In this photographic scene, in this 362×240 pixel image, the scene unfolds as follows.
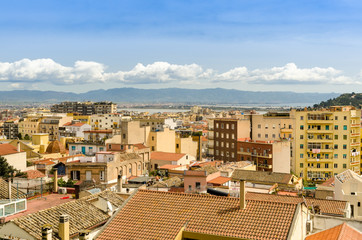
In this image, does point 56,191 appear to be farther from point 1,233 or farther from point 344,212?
point 344,212

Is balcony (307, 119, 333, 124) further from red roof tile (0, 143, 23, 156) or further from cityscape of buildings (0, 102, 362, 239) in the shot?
red roof tile (0, 143, 23, 156)

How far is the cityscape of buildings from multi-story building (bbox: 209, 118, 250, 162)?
0.59 ft

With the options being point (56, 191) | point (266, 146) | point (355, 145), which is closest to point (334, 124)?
point (355, 145)

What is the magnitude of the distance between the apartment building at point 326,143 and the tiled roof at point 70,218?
4904 centimetres

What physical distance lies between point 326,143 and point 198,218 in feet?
171

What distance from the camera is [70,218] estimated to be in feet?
53.3

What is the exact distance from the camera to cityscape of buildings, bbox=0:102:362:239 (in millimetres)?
14016

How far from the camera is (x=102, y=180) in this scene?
1586 inches

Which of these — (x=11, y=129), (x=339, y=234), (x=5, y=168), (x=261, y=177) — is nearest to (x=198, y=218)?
(x=339, y=234)

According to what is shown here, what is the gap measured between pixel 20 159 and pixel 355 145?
4766cm

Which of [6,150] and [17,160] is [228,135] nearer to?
[17,160]

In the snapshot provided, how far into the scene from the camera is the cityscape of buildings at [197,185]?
552 inches

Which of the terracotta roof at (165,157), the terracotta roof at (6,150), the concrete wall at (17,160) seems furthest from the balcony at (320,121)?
the terracotta roof at (6,150)

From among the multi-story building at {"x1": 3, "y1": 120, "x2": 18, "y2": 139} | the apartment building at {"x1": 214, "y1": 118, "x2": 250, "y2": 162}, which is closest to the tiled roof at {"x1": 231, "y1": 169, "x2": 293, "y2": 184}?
the apartment building at {"x1": 214, "y1": 118, "x2": 250, "y2": 162}
